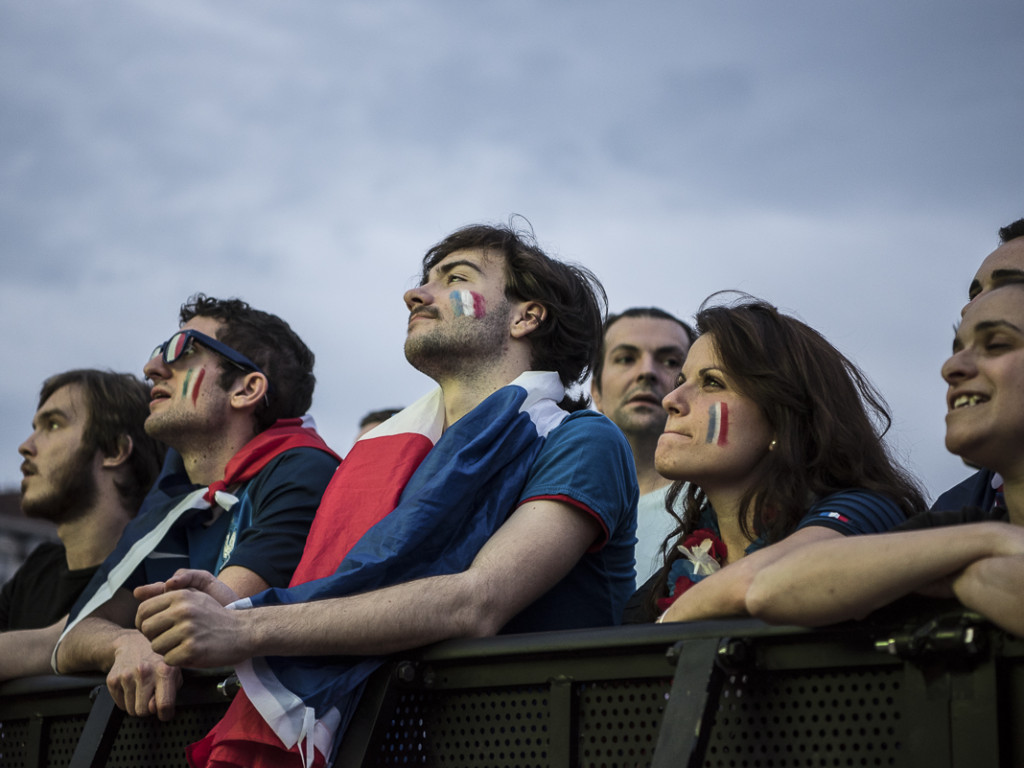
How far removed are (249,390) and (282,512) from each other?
3.20 ft

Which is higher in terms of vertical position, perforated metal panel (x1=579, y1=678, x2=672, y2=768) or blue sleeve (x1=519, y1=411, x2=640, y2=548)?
blue sleeve (x1=519, y1=411, x2=640, y2=548)

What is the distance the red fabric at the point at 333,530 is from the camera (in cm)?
278

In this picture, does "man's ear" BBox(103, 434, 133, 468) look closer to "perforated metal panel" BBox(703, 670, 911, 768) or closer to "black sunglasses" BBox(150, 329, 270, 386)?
"black sunglasses" BBox(150, 329, 270, 386)

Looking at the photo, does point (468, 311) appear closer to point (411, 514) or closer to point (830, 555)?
point (411, 514)

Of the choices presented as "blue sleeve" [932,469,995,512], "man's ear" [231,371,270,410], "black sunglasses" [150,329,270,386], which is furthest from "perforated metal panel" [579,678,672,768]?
"black sunglasses" [150,329,270,386]

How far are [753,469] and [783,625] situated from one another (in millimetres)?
991

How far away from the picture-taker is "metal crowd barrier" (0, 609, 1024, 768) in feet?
6.53

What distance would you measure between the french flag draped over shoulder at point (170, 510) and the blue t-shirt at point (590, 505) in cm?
124

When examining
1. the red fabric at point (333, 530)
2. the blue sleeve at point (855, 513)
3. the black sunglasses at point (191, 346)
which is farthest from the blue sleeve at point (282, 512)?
the blue sleeve at point (855, 513)

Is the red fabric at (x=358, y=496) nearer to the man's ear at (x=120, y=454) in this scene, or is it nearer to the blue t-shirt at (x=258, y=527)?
the blue t-shirt at (x=258, y=527)

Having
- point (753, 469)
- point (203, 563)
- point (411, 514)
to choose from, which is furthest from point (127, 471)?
point (753, 469)

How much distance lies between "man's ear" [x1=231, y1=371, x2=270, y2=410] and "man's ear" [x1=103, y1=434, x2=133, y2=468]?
0.77 m

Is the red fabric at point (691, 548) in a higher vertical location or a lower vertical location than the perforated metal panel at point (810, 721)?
higher

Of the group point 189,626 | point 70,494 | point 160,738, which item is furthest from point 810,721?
point 70,494
